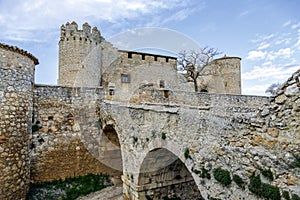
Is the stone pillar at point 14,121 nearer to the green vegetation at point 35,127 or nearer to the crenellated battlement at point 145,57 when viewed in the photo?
the green vegetation at point 35,127

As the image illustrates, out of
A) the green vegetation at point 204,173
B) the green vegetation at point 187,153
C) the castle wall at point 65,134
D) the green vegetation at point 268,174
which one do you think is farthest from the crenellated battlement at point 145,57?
the green vegetation at point 268,174

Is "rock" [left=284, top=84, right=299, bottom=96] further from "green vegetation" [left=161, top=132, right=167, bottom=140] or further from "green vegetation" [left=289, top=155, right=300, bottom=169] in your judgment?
A: "green vegetation" [left=161, top=132, right=167, bottom=140]

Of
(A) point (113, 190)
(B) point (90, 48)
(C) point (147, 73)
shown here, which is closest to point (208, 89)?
(C) point (147, 73)

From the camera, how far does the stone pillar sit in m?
6.10

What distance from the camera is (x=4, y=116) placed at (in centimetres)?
614

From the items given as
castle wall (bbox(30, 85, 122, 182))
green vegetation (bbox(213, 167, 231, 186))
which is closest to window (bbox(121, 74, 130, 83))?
castle wall (bbox(30, 85, 122, 182))

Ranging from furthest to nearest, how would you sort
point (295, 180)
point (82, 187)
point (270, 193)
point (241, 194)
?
1. point (82, 187)
2. point (241, 194)
3. point (270, 193)
4. point (295, 180)

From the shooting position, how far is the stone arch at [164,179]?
232 inches

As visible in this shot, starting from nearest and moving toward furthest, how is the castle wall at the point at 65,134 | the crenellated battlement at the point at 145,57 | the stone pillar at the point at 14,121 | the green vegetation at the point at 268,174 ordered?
1. the green vegetation at the point at 268,174
2. the stone pillar at the point at 14,121
3. the castle wall at the point at 65,134
4. the crenellated battlement at the point at 145,57

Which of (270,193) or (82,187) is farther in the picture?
(82,187)

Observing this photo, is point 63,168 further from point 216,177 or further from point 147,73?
point 147,73

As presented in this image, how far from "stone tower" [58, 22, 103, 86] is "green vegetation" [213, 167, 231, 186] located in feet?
42.4

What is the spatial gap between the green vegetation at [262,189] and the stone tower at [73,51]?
1355cm

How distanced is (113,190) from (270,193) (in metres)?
6.86
